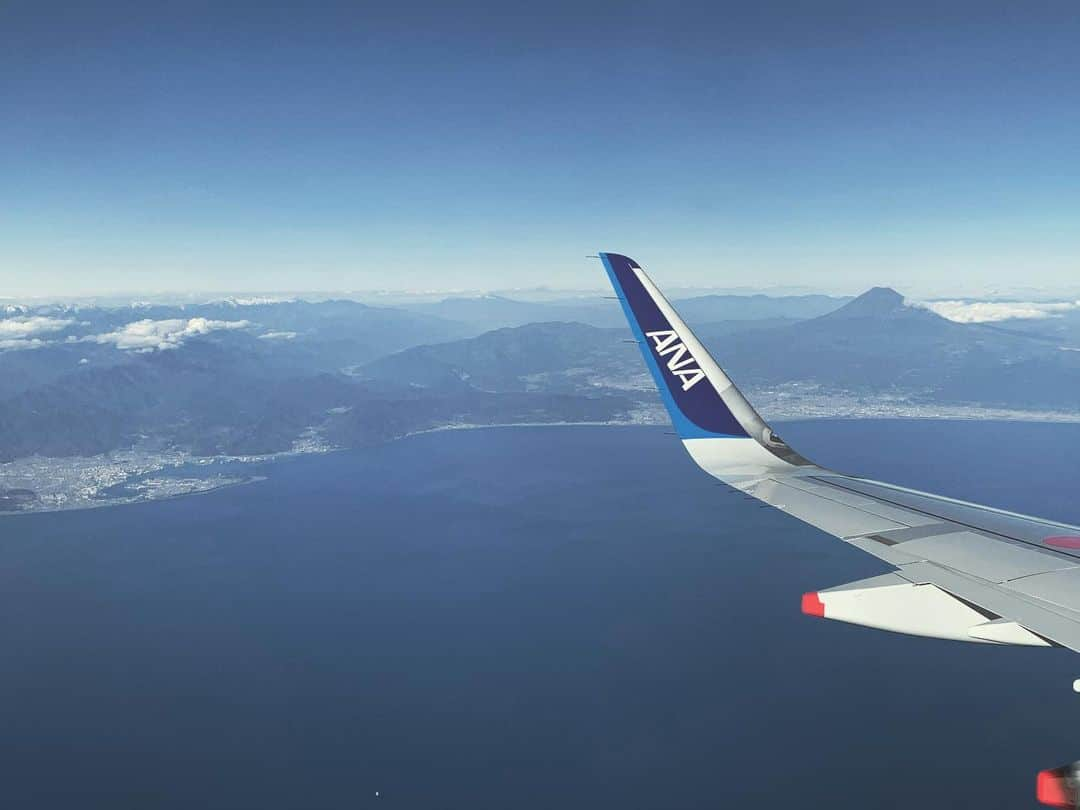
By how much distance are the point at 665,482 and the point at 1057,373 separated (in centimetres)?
13314

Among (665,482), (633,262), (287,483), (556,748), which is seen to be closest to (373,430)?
(287,483)

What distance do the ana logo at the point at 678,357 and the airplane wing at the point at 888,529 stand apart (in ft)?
0.05

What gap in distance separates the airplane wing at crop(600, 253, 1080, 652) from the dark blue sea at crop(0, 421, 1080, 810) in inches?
870

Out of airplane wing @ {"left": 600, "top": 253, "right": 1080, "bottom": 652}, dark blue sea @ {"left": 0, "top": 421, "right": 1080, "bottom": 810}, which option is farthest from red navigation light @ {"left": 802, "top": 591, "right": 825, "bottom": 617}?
dark blue sea @ {"left": 0, "top": 421, "right": 1080, "bottom": 810}

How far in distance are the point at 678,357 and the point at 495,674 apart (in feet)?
106

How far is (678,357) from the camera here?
25.2ft

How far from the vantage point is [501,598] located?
46562mm

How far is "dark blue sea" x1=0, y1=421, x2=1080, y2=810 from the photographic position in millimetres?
26109

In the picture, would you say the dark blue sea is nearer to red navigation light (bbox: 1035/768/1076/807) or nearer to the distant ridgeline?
red navigation light (bbox: 1035/768/1076/807)

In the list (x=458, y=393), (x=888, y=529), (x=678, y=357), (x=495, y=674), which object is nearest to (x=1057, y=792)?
(x=888, y=529)

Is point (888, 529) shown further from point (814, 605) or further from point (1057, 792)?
point (1057, 792)

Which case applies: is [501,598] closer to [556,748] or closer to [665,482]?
[556,748]

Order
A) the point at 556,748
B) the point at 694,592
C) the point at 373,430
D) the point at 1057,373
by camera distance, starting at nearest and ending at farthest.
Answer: the point at 556,748, the point at 694,592, the point at 373,430, the point at 1057,373

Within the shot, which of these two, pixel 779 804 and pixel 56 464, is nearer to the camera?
pixel 779 804
